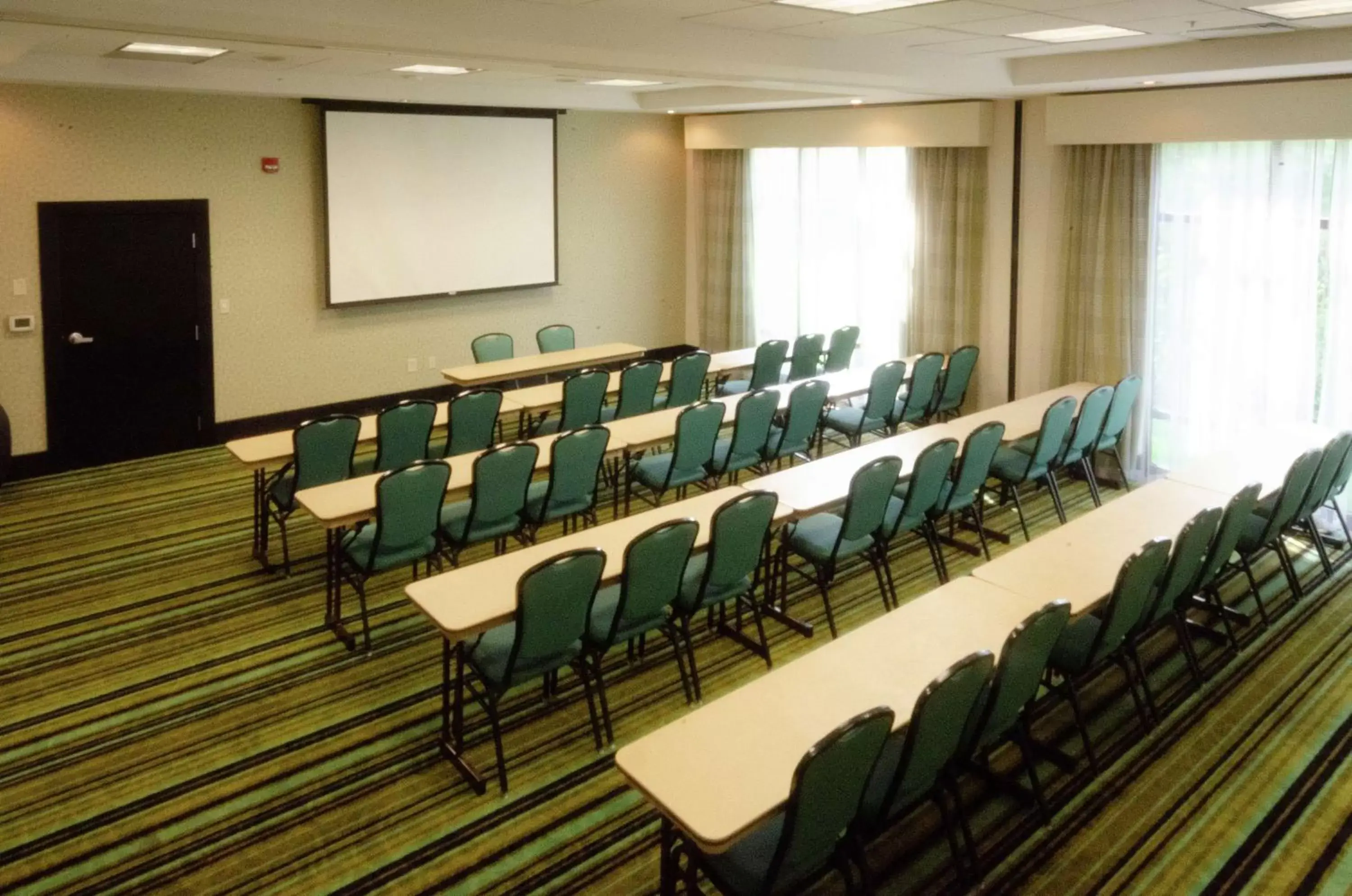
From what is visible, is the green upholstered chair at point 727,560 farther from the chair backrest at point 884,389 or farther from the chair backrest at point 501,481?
the chair backrest at point 884,389

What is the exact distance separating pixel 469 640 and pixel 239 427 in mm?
5927

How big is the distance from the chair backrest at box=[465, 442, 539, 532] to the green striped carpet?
721mm

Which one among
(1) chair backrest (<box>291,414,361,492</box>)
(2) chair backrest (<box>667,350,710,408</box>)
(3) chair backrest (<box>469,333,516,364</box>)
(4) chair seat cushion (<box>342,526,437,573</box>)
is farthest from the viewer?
(3) chair backrest (<box>469,333,516,364</box>)

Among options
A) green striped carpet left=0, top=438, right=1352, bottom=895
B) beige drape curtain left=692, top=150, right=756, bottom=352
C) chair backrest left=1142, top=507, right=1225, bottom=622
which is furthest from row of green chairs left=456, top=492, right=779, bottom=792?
beige drape curtain left=692, top=150, right=756, bottom=352

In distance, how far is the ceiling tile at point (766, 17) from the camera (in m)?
5.00

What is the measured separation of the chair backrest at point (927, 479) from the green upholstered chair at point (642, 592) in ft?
5.01

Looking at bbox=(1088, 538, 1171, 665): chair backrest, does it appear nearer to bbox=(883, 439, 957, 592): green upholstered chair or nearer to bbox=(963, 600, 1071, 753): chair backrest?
bbox=(963, 600, 1071, 753): chair backrest

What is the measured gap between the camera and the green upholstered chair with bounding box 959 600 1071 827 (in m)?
3.51

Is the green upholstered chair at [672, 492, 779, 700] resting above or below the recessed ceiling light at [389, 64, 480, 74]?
below

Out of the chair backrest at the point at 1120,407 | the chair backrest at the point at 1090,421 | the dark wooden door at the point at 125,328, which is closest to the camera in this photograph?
the chair backrest at the point at 1090,421

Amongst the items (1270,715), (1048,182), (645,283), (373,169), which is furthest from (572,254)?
(1270,715)

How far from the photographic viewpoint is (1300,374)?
7.11m

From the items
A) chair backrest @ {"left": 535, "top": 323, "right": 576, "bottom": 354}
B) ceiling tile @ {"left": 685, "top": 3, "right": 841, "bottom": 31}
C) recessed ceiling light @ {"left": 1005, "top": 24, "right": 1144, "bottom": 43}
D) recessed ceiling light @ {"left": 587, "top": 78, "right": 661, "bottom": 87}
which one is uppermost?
recessed ceiling light @ {"left": 587, "top": 78, "right": 661, "bottom": 87}

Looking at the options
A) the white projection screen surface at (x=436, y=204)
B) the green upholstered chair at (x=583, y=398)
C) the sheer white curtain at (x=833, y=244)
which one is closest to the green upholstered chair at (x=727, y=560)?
the green upholstered chair at (x=583, y=398)
